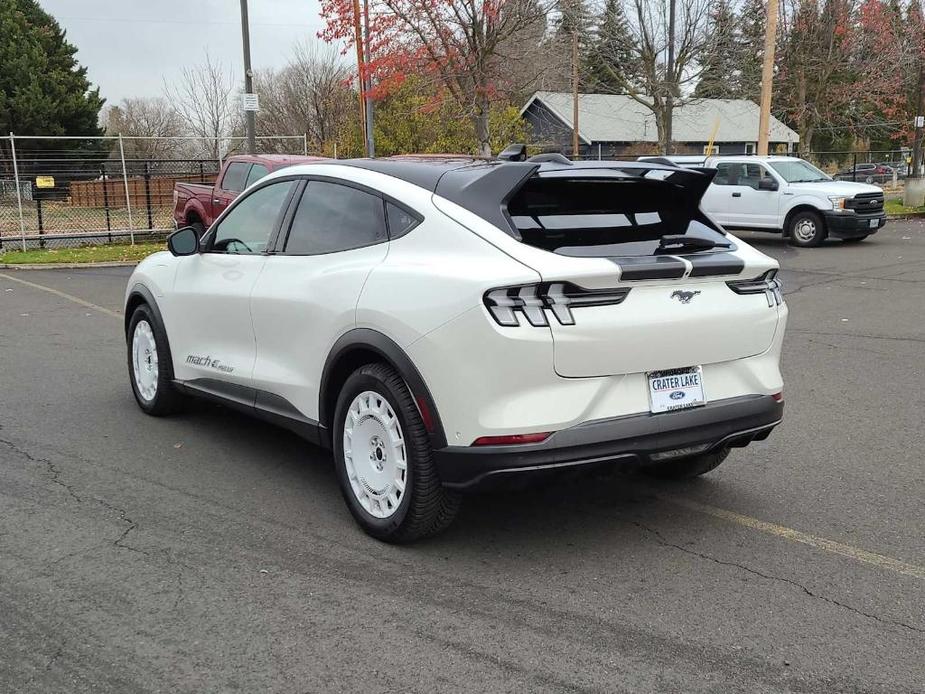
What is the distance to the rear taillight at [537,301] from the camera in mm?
3521

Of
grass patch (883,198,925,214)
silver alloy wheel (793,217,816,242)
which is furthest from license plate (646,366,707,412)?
grass patch (883,198,925,214)

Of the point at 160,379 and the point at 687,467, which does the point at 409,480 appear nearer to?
the point at 687,467

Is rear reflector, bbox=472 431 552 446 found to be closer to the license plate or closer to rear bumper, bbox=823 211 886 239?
the license plate

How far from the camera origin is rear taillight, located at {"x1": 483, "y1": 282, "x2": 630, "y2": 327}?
3.52m

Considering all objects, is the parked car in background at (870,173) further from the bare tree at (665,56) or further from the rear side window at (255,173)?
the rear side window at (255,173)

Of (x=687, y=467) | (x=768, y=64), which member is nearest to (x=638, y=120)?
(x=768, y=64)

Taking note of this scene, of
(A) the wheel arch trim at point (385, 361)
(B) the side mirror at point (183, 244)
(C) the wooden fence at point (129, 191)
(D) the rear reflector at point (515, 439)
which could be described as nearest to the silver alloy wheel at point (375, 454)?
(A) the wheel arch trim at point (385, 361)

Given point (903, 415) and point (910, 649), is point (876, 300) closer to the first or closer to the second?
point (903, 415)

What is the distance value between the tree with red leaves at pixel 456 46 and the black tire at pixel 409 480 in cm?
1560

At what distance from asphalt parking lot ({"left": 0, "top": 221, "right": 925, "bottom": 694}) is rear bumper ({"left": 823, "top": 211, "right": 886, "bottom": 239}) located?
510 inches

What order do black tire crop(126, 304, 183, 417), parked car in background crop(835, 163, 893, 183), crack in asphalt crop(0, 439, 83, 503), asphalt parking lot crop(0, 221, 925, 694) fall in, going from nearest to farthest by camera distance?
asphalt parking lot crop(0, 221, 925, 694)
crack in asphalt crop(0, 439, 83, 503)
black tire crop(126, 304, 183, 417)
parked car in background crop(835, 163, 893, 183)

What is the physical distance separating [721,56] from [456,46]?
14215 mm

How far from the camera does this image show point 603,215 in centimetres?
408

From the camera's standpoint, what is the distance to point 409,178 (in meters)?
4.25
